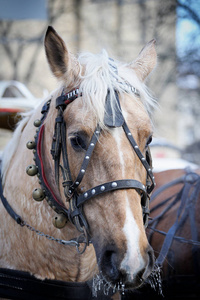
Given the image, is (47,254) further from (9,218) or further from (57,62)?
(57,62)

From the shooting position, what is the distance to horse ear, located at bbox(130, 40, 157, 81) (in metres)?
2.06

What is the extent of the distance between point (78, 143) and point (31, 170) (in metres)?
0.43

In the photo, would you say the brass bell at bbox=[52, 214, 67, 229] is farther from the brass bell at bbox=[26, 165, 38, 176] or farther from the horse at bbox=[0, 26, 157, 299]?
the brass bell at bbox=[26, 165, 38, 176]

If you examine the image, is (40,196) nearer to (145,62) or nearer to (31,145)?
(31,145)

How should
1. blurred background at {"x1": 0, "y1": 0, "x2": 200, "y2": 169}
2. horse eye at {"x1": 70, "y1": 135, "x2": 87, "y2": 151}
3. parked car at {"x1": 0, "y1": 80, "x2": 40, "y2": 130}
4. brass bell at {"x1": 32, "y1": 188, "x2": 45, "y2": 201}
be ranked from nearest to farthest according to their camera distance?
horse eye at {"x1": 70, "y1": 135, "x2": 87, "y2": 151} < brass bell at {"x1": 32, "y1": 188, "x2": 45, "y2": 201} < parked car at {"x1": 0, "y1": 80, "x2": 40, "y2": 130} < blurred background at {"x1": 0, "y1": 0, "x2": 200, "y2": 169}

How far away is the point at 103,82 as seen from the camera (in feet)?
5.95

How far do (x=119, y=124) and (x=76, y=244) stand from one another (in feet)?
2.33

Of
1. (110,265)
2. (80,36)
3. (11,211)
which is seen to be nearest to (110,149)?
(110,265)

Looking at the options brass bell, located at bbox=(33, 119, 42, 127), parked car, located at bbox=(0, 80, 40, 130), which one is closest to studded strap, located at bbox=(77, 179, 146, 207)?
brass bell, located at bbox=(33, 119, 42, 127)

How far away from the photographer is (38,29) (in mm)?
13320

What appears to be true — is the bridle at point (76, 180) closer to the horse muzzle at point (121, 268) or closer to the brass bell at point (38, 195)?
the brass bell at point (38, 195)

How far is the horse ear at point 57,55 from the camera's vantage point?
185 cm

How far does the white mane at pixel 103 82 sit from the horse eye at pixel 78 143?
140mm

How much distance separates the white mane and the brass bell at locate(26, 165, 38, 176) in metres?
0.52
